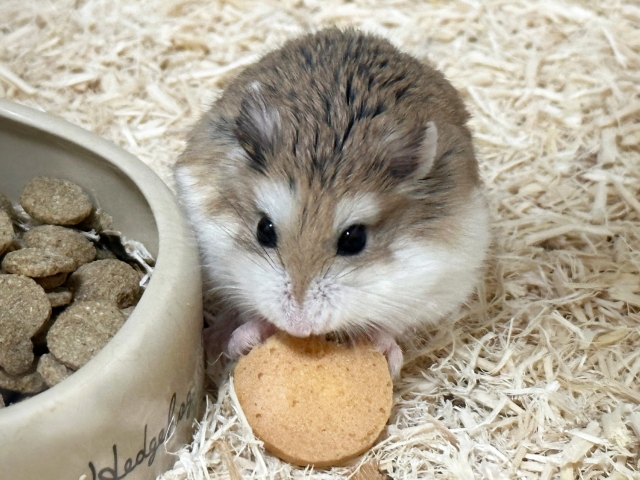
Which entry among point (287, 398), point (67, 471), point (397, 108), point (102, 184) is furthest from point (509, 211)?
point (67, 471)

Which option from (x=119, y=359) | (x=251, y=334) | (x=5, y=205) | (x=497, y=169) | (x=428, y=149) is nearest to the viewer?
(x=119, y=359)

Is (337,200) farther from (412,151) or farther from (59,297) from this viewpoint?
(59,297)

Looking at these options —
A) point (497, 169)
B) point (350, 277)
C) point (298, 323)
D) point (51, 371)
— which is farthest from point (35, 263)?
point (497, 169)

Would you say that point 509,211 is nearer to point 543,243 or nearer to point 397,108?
point 543,243

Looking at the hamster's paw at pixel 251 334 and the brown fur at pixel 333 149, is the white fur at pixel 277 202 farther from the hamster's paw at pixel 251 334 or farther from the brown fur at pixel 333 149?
the hamster's paw at pixel 251 334

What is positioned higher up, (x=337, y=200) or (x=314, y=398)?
(x=337, y=200)

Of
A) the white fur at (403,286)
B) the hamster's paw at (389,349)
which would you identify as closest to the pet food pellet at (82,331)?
the white fur at (403,286)

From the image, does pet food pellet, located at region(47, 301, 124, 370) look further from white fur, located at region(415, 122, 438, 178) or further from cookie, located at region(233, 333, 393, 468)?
white fur, located at region(415, 122, 438, 178)
